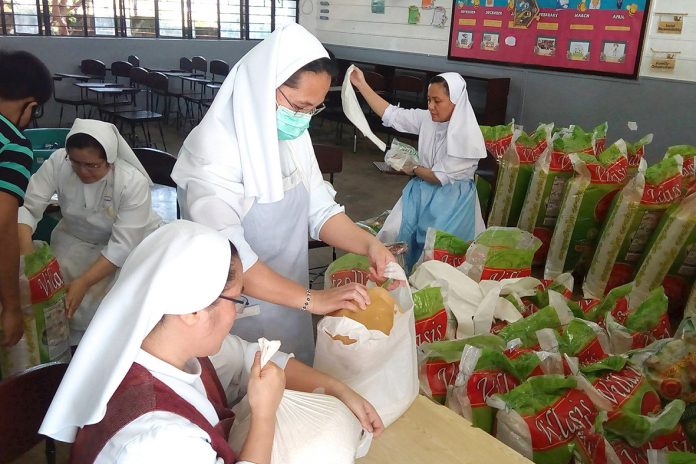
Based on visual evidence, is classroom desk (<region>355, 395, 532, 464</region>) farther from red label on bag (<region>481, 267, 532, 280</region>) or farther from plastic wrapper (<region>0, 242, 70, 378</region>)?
plastic wrapper (<region>0, 242, 70, 378</region>)

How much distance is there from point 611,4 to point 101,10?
20.0 feet

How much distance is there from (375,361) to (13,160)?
1.07 metres

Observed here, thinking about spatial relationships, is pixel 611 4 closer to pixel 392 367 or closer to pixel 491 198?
pixel 491 198

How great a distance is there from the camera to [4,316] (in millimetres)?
1683

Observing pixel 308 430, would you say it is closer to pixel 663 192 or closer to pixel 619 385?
pixel 619 385

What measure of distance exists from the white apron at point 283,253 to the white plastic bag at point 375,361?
43 centimetres

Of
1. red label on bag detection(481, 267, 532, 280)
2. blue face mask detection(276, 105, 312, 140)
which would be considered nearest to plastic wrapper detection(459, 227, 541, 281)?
red label on bag detection(481, 267, 532, 280)

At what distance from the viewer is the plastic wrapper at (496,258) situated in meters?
2.21

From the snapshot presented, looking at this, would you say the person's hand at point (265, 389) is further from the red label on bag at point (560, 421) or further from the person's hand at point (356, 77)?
the person's hand at point (356, 77)

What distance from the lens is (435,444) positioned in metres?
1.18

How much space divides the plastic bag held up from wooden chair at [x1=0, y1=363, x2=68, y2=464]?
534 millimetres

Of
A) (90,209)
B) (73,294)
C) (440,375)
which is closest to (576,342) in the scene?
(440,375)

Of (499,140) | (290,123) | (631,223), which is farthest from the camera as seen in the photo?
(499,140)

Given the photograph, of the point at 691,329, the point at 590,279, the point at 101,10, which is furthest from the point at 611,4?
the point at 101,10
